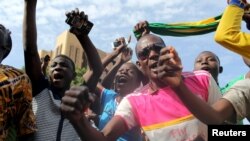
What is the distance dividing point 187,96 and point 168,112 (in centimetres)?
48

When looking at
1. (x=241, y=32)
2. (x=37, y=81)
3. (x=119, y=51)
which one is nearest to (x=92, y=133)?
(x=37, y=81)

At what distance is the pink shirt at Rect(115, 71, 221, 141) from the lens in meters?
2.95

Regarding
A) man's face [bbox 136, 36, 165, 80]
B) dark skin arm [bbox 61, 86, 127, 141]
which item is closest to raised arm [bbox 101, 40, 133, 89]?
man's face [bbox 136, 36, 165, 80]

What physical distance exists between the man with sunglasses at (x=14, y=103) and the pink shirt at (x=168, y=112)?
0.67 m

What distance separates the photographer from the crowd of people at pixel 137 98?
2494 mm

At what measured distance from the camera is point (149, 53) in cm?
354

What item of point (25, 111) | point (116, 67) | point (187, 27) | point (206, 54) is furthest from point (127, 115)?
point (116, 67)

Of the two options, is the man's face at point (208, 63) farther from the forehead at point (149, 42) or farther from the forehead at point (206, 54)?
the forehead at point (149, 42)

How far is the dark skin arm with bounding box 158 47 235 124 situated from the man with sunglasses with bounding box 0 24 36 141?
1157 mm

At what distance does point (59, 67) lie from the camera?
4090mm

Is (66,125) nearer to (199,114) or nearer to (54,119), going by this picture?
(54,119)

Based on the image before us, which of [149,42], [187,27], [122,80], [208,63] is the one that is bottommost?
[122,80]

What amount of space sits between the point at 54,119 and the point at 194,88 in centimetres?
114

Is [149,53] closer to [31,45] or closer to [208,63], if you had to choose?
[31,45]
